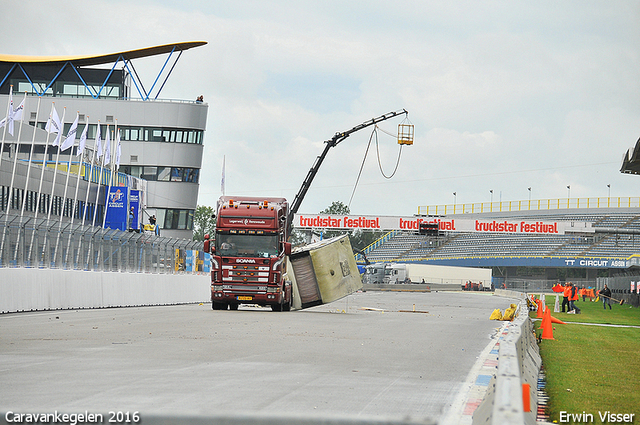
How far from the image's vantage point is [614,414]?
762 centimetres

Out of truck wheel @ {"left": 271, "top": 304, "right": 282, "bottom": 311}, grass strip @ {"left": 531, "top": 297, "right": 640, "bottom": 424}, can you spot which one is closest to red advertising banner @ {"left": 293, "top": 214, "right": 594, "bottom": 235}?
truck wheel @ {"left": 271, "top": 304, "right": 282, "bottom": 311}

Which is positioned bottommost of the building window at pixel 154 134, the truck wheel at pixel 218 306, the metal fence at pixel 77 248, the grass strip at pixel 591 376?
the truck wheel at pixel 218 306

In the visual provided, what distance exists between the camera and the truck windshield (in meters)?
27.0

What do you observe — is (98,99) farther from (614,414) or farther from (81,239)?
(614,414)

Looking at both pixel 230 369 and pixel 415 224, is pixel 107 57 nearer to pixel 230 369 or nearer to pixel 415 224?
pixel 415 224

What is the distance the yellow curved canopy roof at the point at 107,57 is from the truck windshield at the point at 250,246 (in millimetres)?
45379

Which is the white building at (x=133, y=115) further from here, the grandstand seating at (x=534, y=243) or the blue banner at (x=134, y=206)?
the grandstand seating at (x=534, y=243)

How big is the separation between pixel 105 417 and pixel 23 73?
73.9 m

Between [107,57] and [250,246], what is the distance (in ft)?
158

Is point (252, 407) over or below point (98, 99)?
below

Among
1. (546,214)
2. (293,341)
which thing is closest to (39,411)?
(293,341)

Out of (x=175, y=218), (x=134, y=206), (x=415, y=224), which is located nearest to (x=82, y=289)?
(x=134, y=206)

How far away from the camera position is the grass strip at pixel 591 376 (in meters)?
7.97

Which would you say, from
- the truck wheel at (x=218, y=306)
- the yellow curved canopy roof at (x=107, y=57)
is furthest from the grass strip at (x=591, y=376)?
the yellow curved canopy roof at (x=107, y=57)
